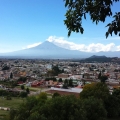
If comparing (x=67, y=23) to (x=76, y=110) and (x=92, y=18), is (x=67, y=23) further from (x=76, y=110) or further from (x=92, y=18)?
(x=76, y=110)

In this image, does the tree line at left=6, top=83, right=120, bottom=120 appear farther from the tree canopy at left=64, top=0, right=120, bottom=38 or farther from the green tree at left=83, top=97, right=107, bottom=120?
the tree canopy at left=64, top=0, right=120, bottom=38

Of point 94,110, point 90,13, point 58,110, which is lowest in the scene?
point 94,110

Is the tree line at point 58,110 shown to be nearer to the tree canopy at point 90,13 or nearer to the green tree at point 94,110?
the green tree at point 94,110

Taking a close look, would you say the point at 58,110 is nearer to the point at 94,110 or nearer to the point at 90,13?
the point at 94,110

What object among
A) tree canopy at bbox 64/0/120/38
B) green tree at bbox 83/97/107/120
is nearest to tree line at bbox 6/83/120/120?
green tree at bbox 83/97/107/120

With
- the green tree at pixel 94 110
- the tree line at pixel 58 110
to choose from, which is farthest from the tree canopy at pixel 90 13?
the green tree at pixel 94 110

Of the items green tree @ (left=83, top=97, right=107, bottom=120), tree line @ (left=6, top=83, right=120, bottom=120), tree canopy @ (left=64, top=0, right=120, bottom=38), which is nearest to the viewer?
tree canopy @ (left=64, top=0, right=120, bottom=38)

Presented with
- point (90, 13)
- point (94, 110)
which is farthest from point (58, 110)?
point (90, 13)

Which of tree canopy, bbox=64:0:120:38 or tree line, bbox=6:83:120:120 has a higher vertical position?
tree canopy, bbox=64:0:120:38

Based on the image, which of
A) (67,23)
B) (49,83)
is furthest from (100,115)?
(49,83)
